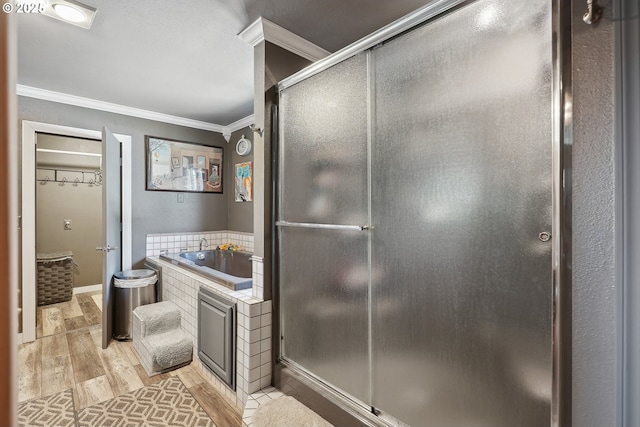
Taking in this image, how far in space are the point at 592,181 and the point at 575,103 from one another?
24 cm

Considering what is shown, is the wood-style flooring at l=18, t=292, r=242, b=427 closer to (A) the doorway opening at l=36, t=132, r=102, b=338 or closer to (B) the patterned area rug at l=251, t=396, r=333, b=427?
(B) the patterned area rug at l=251, t=396, r=333, b=427

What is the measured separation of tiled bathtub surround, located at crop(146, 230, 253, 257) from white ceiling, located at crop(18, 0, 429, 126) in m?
1.62

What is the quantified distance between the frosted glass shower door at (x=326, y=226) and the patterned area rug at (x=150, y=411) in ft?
2.38

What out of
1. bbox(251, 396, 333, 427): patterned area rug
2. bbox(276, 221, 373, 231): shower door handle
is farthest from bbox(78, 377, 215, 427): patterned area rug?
bbox(276, 221, 373, 231): shower door handle

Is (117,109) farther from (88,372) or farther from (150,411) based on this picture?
(150,411)

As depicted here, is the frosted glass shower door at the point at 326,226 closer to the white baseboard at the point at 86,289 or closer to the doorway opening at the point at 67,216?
the doorway opening at the point at 67,216

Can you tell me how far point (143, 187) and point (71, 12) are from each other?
2.08m

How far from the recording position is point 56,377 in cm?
226

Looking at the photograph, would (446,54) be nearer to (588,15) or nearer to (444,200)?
(588,15)

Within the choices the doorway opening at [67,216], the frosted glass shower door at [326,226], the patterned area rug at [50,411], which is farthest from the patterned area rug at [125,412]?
the doorway opening at [67,216]

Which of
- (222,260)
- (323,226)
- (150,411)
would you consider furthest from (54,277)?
(323,226)

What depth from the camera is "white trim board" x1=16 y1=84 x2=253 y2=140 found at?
2.83 metres

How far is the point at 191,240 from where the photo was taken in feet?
12.7

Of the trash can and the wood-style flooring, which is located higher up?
the trash can
